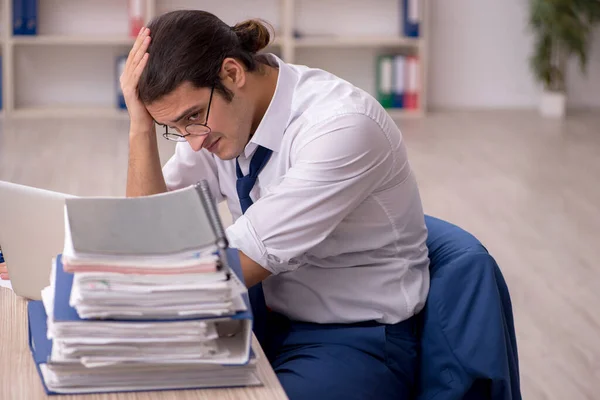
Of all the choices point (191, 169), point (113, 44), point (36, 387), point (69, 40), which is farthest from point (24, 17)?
point (36, 387)

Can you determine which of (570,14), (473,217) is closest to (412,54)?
(570,14)

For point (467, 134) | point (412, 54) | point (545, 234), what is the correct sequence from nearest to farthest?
point (545, 234) < point (467, 134) < point (412, 54)

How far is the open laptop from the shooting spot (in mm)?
1501

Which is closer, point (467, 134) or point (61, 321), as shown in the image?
point (61, 321)

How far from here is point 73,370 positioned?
118 cm

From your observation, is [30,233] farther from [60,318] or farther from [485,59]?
[485,59]

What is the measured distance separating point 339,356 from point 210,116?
48 cm

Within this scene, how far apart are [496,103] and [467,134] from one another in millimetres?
1140

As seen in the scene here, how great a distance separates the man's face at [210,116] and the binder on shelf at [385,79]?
201 inches

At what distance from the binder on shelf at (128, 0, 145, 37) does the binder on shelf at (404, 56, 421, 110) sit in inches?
74.0

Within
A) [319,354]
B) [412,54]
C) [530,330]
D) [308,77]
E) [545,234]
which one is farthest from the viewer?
[412,54]

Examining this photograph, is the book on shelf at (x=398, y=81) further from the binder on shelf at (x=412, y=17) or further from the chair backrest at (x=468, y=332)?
the chair backrest at (x=468, y=332)

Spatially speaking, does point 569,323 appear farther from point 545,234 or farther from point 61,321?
point 61,321

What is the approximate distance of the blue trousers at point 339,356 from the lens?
1.54 m
